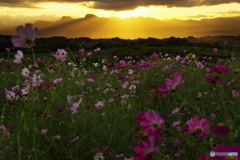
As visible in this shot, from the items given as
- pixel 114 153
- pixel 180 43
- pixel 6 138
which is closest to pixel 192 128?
pixel 114 153

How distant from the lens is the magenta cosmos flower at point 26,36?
50.8 inches

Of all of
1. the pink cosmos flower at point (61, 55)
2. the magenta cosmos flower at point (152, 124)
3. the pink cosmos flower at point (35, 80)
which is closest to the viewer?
the magenta cosmos flower at point (152, 124)

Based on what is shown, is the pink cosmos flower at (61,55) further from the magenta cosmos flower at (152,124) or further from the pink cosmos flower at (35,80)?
the magenta cosmos flower at (152,124)

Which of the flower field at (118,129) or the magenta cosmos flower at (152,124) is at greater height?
the magenta cosmos flower at (152,124)

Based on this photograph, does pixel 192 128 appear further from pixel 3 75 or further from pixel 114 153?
pixel 3 75

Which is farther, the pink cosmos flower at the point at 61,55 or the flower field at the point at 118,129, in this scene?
the pink cosmos flower at the point at 61,55

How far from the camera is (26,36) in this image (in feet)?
4.30

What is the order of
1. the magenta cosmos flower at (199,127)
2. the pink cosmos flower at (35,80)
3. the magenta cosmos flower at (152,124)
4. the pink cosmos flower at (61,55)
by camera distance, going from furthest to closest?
the pink cosmos flower at (61,55) → the pink cosmos flower at (35,80) → the magenta cosmos flower at (199,127) → the magenta cosmos flower at (152,124)

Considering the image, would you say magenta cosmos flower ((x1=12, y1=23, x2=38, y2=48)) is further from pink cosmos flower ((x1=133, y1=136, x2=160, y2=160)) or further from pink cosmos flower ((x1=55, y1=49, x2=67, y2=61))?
pink cosmos flower ((x1=55, y1=49, x2=67, y2=61))

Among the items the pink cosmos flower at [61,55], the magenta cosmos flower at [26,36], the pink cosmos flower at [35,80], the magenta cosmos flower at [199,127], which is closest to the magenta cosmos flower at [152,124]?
the magenta cosmos flower at [199,127]

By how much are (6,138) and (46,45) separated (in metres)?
9.15

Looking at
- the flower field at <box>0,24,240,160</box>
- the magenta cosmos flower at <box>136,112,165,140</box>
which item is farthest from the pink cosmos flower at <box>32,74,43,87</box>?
the magenta cosmos flower at <box>136,112,165,140</box>

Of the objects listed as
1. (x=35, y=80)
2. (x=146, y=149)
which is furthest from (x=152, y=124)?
(x=35, y=80)

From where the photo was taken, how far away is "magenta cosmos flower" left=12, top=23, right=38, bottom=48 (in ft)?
4.23
